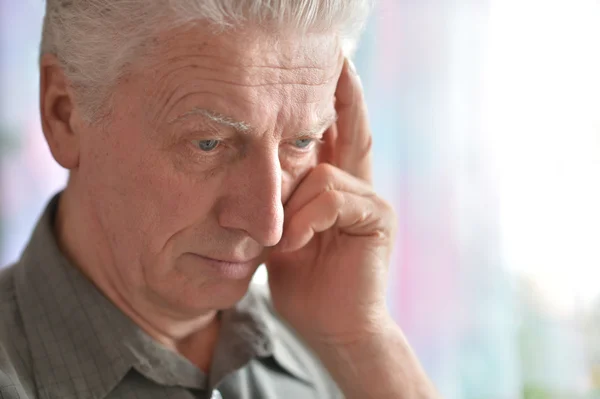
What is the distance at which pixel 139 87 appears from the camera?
3.87 ft

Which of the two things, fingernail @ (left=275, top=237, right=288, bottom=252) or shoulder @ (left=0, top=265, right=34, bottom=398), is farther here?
fingernail @ (left=275, top=237, right=288, bottom=252)

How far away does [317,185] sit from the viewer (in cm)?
139

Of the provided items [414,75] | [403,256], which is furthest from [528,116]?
[403,256]

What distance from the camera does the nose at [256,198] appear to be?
3.96ft

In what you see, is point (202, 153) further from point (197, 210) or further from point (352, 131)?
point (352, 131)

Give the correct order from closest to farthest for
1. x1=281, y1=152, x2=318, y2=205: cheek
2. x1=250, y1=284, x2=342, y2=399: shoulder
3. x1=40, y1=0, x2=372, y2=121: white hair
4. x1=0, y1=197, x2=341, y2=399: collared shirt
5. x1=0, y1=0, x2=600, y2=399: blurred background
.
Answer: x1=40, y1=0, x2=372, y2=121: white hair
x1=0, y1=197, x2=341, y2=399: collared shirt
x1=281, y1=152, x2=318, y2=205: cheek
x1=250, y1=284, x2=342, y2=399: shoulder
x1=0, y1=0, x2=600, y2=399: blurred background

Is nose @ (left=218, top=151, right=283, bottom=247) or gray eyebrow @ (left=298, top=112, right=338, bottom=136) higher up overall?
gray eyebrow @ (left=298, top=112, right=338, bottom=136)

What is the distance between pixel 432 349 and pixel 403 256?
276 millimetres

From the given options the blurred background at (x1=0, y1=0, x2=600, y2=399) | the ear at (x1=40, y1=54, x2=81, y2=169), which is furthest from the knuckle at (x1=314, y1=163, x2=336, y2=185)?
the blurred background at (x1=0, y1=0, x2=600, y2=399)

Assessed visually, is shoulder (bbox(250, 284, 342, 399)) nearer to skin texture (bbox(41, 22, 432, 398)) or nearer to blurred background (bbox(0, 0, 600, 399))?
skin texture (bbox(41, 22, 432, 398))

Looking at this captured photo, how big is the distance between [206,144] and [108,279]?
34cm

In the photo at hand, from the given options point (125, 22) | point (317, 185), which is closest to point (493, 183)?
point (317, 185)

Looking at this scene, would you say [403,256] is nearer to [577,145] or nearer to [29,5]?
[577,145]

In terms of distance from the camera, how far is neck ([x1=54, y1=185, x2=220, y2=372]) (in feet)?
4.39
